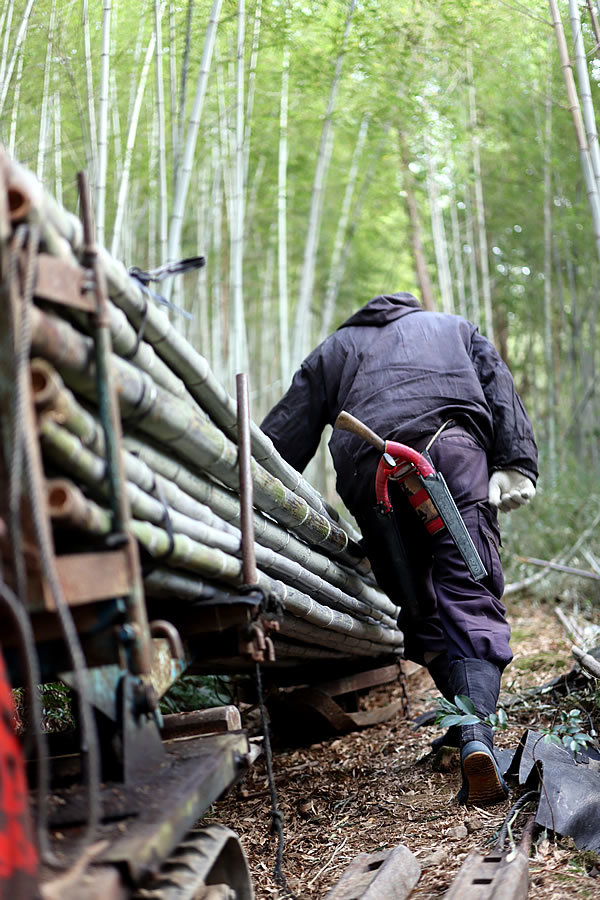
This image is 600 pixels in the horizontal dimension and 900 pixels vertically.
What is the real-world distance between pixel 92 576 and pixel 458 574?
1.63m

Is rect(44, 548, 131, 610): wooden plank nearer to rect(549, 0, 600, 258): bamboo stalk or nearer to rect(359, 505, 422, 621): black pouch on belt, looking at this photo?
rect(359, 505, 422, 621): black pouch on belt

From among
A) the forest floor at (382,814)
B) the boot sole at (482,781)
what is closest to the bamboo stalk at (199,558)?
the forest floor at (382,814)

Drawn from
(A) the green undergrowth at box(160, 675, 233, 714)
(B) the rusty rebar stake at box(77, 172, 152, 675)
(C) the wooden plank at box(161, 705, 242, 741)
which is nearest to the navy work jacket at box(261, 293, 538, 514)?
(A) the green undergrowth at box(160, 675, 233, 714)

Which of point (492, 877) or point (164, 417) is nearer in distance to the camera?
point (164, 417)

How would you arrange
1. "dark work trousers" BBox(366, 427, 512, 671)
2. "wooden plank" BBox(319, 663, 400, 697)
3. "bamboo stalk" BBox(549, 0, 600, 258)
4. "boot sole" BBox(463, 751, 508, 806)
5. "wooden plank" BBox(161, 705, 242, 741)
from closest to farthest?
"wooden plank" BBox(161, 705, 242, 741)
"boot sole" BBox(463, 751, 508, 806)
"dark work trousers" BBox(366, 427, 512, 671)
"bamboo stalk" BBox(549, 0, 600, 258)
"wooden plank" BBox(319, 663, 400, 697)

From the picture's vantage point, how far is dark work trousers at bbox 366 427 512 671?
2.54 m

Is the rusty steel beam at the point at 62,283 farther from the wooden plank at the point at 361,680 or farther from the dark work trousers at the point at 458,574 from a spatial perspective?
the wooden plank at the point at 361,680

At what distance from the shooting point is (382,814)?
7.97ft

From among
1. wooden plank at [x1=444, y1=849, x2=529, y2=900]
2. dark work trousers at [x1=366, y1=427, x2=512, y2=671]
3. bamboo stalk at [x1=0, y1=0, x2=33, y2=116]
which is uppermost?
bamboo stalk at [x1=0, y1=0, x2=33, y2=116]

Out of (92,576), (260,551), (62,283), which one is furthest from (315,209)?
(92,576)

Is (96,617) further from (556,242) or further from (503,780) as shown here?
(556,242)

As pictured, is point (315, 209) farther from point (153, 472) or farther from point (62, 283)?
point (62, 283)

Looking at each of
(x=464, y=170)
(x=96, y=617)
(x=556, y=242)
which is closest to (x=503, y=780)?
(x=96, y=617)

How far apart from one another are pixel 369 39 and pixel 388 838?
13.9 ft
